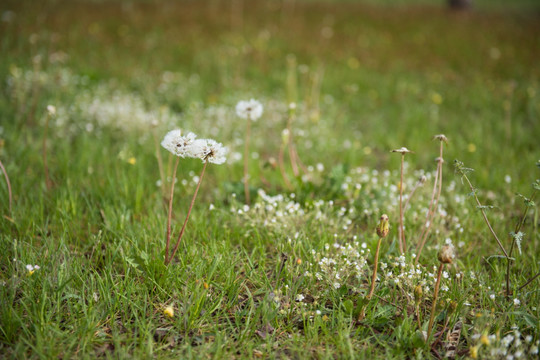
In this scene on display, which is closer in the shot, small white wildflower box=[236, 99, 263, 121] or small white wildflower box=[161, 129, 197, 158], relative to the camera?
small white wildflower box=[161, 129, 197, 158]

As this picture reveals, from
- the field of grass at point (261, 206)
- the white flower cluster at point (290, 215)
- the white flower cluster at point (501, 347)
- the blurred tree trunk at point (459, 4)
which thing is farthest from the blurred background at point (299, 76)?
the blurred tree trunk at point (459, 4)

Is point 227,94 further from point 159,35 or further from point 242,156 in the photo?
point 159,35

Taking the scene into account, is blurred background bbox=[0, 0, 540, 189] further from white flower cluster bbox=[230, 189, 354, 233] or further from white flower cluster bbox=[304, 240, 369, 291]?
white flower cluster bbox=[304, 240, 369, 291]

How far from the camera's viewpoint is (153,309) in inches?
81.2

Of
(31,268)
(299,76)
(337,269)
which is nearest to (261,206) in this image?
(337,269)

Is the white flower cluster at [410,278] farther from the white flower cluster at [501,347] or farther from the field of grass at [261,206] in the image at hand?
the white flower cluster at [501,347]

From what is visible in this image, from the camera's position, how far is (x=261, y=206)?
9.13ft

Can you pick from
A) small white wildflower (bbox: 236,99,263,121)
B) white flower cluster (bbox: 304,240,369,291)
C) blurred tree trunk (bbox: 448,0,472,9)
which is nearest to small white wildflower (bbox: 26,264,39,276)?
white flower cluster (bbox: 304,240,369,291)

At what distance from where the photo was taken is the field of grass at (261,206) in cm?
193

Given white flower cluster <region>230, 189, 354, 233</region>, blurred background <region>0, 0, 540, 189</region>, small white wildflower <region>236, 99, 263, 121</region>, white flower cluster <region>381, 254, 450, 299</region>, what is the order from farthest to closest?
blurred background <region>0, 0, 540, 189</region>
small white wildflower <region>236, 99, 263, 121</region>
white flower cluster <region>230, 189, 354, 233</region>
white flower cluster <region>381, 254, 450, 299</region>

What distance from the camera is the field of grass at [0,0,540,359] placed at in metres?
1.93

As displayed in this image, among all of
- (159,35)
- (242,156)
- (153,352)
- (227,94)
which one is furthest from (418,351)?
(159,35)

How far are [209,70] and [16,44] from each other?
306 cm

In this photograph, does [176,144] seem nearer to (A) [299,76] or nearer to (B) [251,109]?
(B) [251,109]
